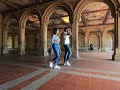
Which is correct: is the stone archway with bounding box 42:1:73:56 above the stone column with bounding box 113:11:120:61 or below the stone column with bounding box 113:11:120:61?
above

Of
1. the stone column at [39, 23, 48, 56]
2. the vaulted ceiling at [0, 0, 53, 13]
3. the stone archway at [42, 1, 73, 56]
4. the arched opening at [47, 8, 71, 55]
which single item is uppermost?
the vaulted ceiling at [0, 0, 53, 13]

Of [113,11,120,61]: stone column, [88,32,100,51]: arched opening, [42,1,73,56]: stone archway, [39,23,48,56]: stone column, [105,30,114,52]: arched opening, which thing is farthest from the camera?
[88,32,100,51]: arched opening

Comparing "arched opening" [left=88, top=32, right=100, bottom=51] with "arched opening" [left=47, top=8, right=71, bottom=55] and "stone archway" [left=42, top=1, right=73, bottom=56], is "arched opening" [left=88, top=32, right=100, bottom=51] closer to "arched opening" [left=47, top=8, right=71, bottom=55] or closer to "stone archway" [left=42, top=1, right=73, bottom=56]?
"arched opening" [left=47, top=8, right=71, bottom=55]

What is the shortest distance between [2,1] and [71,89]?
10.7 meters

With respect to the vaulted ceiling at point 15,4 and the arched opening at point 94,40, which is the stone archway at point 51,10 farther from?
the arched opening at point 94,40

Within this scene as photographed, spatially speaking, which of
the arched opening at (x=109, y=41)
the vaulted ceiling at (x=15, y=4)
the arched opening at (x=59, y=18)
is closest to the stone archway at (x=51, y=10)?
the arched opening at (x=59, y=18)

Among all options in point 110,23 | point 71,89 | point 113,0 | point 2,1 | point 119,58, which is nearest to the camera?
point 71,89

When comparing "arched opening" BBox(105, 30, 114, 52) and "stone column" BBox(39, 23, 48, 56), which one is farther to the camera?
"arched opening" BBox(105, 30, 114, 52)

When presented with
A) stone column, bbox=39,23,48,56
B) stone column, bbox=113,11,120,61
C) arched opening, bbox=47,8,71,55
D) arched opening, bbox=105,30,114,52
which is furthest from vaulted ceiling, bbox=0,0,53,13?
arched opening, bbox=105,30,114,52

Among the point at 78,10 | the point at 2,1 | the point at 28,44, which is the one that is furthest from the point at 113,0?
the point at 28,44

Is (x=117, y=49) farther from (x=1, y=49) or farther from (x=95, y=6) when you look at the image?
(x=1, y=49)

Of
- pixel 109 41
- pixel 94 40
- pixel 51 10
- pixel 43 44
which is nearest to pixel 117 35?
pixel 51 10

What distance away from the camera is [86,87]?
2.76 metres

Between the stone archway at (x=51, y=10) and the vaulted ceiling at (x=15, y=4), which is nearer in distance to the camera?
the stone archway at (x=51, y=10)
